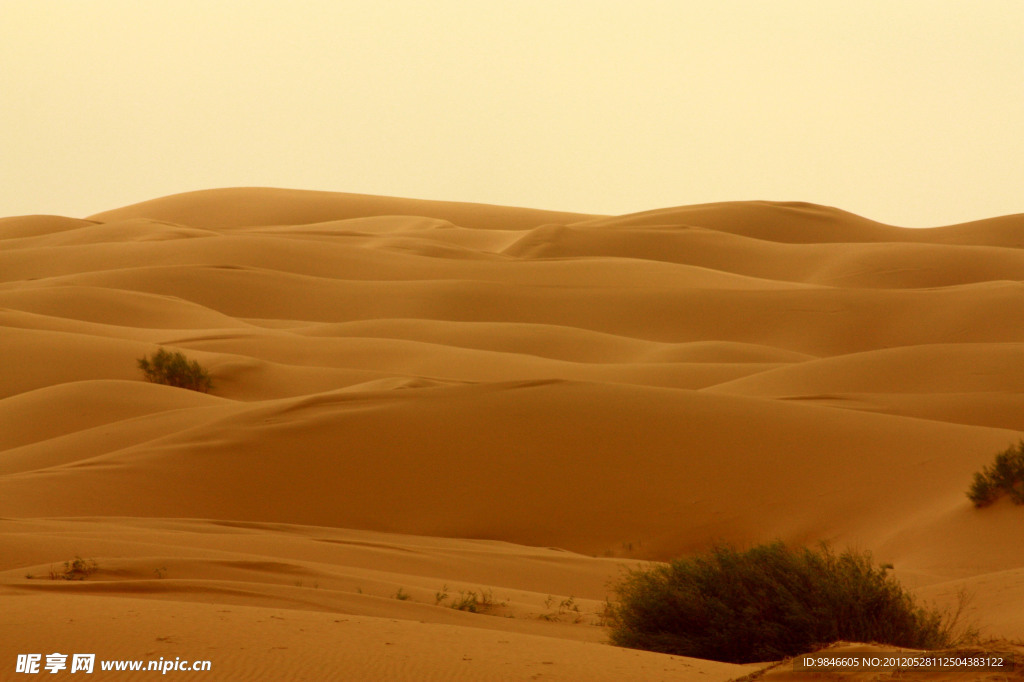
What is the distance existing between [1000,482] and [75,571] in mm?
9701

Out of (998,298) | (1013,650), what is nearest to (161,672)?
(1013,650)

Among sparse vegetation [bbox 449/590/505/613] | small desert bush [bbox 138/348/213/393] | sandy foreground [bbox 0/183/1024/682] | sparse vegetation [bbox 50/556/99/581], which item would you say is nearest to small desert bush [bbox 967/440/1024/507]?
sandy foreground [bbox 0/183/1024/682]

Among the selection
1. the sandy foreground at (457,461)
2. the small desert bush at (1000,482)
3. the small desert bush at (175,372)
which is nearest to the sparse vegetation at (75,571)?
the sandy foreground at (457,461)

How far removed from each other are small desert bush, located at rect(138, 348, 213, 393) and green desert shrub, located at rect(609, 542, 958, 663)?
16315mm

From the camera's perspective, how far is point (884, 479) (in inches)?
601

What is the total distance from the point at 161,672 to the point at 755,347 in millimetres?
26244

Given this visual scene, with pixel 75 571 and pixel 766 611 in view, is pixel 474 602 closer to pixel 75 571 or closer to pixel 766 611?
pixel 766 611

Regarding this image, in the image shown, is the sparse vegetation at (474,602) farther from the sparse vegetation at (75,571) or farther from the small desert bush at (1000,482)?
the small desert bush at (1000,482)

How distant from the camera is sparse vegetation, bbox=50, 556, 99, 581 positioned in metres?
8.00

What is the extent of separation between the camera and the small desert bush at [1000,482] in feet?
42.7

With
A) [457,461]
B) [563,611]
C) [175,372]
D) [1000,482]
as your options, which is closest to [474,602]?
[563,611]

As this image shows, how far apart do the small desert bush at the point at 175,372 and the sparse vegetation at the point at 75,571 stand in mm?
14620

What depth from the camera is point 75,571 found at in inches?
321

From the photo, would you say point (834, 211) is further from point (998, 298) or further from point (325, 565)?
point (325, 565)
